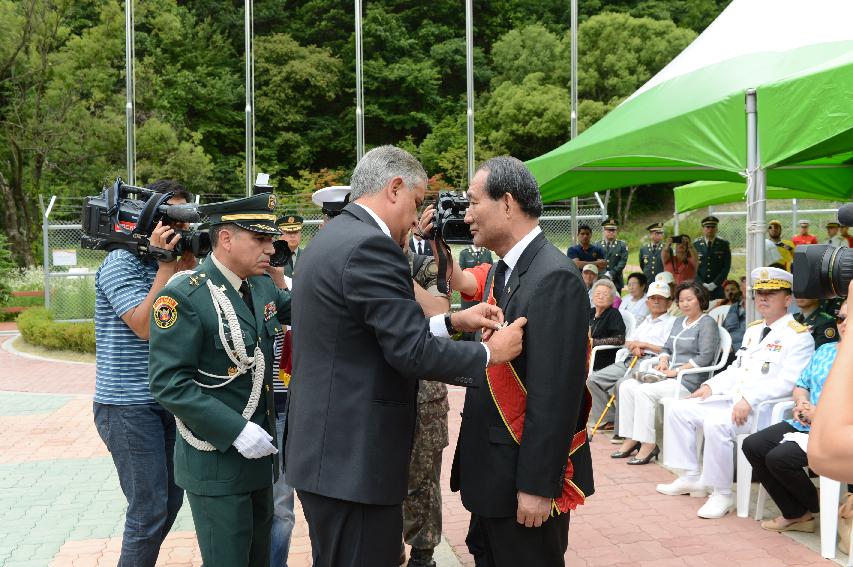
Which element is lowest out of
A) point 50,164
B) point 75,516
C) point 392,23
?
point 75,516

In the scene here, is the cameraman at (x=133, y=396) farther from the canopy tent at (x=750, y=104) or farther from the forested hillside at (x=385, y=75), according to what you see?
the forested hillside at (x=385, y=75)

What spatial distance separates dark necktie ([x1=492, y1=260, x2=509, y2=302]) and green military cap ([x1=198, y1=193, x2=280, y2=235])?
843 mm

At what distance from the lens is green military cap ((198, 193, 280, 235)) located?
3074mm

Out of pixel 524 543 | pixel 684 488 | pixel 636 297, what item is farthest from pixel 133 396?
pixel 636 297

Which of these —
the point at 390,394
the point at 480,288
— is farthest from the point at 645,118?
the point at 390,394

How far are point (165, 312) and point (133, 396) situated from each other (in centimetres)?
69

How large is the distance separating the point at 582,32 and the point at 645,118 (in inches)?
1349

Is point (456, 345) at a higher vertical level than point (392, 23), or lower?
lower

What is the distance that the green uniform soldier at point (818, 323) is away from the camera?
5387 mm

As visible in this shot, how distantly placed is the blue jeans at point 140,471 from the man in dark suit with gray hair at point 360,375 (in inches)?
43.1

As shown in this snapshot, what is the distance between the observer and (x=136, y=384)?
11.4 feet

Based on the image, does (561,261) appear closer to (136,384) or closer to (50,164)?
(136,384)

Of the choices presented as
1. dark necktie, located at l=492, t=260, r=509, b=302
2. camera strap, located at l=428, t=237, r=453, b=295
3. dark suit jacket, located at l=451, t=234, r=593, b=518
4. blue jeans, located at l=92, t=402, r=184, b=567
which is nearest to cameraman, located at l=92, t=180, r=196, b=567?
blue jeans, located at l=92, t=402, r=184, b=567

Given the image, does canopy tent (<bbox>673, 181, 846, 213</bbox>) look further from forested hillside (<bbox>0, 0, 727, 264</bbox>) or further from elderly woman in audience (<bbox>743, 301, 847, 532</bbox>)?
forested hillside (<bbox>0, 0, 727, 264</bbox>)
